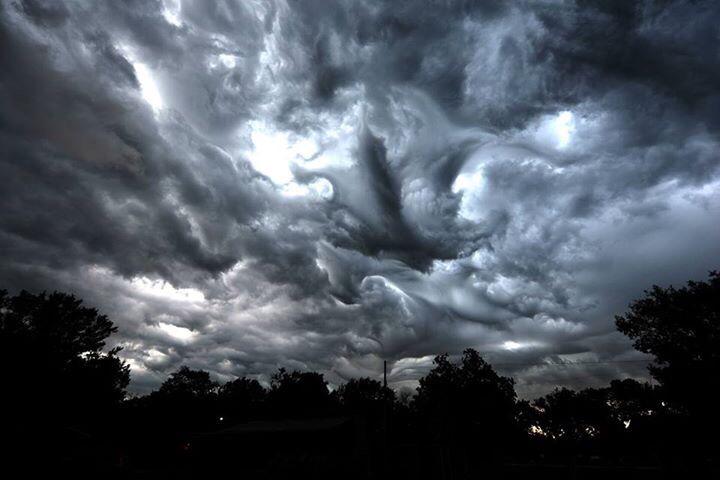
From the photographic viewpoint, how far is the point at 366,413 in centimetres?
4097

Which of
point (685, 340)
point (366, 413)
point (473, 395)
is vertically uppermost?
point (473, 395)

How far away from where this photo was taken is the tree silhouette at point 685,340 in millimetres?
38312

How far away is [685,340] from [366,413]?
3455 cm

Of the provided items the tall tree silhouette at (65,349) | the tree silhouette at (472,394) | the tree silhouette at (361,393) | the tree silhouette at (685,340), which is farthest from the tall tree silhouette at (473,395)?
the tall tree silhouette at (65,349)

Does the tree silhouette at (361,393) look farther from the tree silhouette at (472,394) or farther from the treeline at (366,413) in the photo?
the tree silhouette at (472,394)

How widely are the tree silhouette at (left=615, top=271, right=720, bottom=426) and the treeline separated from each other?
0.37 feet

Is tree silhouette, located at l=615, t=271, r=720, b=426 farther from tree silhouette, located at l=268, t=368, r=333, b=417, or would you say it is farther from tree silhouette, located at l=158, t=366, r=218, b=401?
tree silhouette, located at l=158, t=366, r=218, b=401

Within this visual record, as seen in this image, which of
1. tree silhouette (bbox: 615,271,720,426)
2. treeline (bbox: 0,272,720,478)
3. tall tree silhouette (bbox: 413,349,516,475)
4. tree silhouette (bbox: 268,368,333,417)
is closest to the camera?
treeline (bbox: 0,272,720,478)

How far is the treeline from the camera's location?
1044 inches

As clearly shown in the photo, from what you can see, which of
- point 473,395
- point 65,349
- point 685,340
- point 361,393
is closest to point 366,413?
point 685,340

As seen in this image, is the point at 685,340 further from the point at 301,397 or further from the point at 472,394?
the point at 301,397

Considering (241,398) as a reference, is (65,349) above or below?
below

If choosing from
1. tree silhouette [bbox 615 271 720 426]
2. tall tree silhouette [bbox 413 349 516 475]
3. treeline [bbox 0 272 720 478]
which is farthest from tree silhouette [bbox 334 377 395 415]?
tree silhouette [bbox 615 271 720 426]

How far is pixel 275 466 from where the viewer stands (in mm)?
24719
